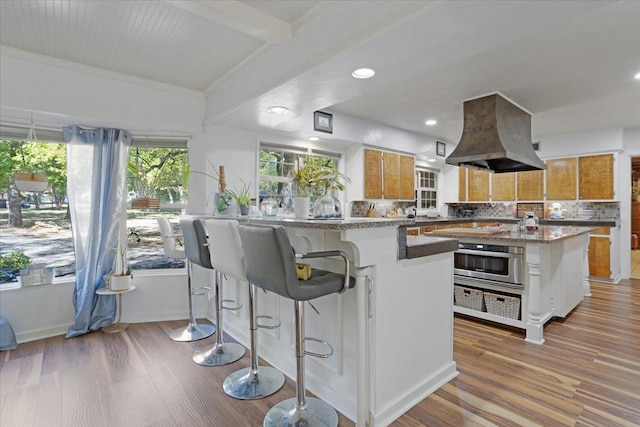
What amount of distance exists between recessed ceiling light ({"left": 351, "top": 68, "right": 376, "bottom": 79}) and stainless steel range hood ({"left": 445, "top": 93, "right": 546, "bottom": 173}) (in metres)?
1.94

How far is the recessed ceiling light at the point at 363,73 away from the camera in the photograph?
225 centimetres

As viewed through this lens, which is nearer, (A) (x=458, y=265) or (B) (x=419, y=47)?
Result: (B) (x=419, y=47)

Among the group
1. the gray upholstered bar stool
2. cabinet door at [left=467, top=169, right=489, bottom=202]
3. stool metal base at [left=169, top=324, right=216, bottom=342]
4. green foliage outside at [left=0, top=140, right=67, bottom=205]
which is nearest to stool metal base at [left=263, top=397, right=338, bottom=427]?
the gray upholstered bar stool

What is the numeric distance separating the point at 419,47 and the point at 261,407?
7.71 feet

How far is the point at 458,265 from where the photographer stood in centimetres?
352

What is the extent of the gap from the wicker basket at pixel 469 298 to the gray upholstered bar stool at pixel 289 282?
6.98 feet

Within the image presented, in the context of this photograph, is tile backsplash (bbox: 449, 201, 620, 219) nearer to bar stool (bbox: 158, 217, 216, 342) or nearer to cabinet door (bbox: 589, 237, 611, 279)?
cabinet door (bbox: 589, 237, 611, 279)

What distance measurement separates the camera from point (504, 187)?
254 inches

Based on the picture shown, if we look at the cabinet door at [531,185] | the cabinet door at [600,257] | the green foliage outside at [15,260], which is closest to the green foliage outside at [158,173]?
the green foliage outside at [15,260]

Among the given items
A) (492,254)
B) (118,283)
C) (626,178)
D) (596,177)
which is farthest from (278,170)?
(626,178)

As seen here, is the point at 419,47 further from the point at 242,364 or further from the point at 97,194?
the point at 97,194

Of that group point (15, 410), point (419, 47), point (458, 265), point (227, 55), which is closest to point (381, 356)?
point (419, 47)

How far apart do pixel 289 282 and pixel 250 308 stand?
30.5 inches

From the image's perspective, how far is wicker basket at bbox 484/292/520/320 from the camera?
3124mm
